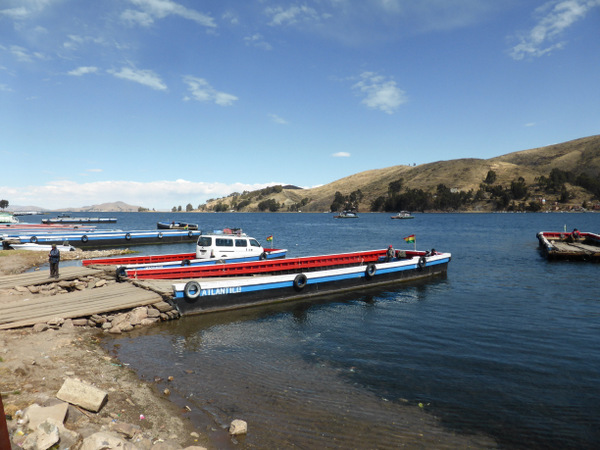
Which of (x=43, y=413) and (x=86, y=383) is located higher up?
(x=43, y=413)

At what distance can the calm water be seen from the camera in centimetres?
861

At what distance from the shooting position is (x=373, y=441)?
8070 mm

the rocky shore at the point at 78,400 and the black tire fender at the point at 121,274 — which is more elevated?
the black tire fender at the point at 121,274

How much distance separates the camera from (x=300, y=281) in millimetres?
20672

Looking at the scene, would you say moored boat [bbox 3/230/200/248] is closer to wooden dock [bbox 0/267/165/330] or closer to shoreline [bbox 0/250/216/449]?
wooden dock [bbox 0/267/165/330]

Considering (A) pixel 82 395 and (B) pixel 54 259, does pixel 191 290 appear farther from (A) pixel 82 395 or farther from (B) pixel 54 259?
(A) pixel 82 395

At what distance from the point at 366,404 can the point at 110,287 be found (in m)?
14.8

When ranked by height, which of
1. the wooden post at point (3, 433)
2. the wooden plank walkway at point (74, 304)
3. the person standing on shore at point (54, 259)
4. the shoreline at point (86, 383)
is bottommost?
the shoreline at point (86, 383)

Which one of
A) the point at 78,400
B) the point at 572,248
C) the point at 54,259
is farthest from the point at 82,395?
the point at 572,248

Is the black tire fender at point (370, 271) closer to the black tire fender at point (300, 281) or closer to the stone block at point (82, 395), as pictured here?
the black tire fender at point (300, 281)

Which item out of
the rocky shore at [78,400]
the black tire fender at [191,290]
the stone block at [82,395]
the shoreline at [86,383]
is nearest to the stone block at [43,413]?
the rocky shore at [78,400]

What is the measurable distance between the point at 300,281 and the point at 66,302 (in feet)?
36.9

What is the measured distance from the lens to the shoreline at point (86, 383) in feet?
23.1

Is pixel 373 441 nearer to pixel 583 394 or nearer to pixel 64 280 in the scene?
pixel 583 394
